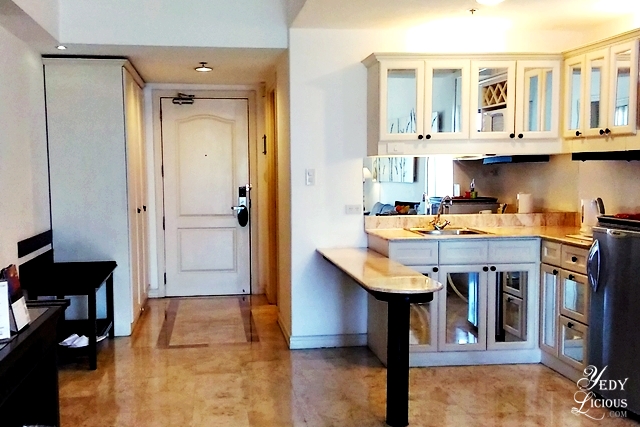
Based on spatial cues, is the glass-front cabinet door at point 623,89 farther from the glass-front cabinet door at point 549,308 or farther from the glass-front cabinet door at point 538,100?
the glass-front cabinet door at point 549,308

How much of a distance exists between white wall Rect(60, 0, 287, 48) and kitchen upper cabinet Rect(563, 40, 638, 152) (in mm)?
2004

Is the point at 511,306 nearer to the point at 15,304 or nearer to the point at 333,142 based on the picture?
the point at 333,142

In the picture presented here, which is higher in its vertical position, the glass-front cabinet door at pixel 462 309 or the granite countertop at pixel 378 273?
the granite countertop at pixel 378 273

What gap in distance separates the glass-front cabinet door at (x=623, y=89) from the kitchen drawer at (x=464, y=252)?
105cm

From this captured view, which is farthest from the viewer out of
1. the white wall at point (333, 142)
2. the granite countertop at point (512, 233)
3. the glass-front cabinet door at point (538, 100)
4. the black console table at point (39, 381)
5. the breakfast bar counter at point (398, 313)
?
the white wall at point (333, 142)

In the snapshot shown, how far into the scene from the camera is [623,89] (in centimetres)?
362

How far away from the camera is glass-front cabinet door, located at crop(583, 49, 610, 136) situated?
12.3 ft

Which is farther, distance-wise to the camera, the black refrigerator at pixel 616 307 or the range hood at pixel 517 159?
the range hood at pixel 517 159

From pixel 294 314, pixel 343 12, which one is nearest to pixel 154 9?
pixel 343 12

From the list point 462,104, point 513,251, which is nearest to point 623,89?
point 462,104

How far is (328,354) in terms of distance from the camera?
430 cm

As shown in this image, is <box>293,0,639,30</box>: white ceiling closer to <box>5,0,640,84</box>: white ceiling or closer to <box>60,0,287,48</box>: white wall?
<box>5,0,640,84</box>: white ceiling

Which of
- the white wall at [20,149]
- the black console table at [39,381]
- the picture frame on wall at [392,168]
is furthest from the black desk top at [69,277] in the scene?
the picture frame on wall at [392,168]

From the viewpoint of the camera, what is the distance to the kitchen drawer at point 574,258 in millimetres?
3555
